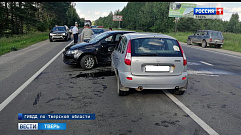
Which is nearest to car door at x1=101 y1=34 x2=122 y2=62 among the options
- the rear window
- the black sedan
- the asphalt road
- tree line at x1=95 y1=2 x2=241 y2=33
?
the black sedan

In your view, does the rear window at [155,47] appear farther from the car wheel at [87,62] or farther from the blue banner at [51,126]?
the car wheel at [87,62]

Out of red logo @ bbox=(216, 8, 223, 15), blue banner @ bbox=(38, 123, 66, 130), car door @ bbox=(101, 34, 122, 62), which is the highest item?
red logo @ bbox=(216, 8, 223, 15)

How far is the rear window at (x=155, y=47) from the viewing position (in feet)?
15.1

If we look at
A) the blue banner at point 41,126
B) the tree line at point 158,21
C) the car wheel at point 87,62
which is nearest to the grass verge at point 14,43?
the car wheel at point 87,62

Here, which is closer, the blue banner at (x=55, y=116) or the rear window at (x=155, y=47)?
the blue banner at (x=55, y=116)

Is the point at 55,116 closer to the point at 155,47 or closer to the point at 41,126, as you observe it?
the point at 41,126

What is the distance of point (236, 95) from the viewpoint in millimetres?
5355

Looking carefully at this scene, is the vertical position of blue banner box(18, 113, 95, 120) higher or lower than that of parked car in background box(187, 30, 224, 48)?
lower

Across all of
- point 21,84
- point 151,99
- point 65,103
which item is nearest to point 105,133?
point 65,103

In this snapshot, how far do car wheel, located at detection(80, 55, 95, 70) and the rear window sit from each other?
343 centimetres

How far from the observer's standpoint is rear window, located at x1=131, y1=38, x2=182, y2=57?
15.1 feet

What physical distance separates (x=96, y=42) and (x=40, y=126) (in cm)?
491

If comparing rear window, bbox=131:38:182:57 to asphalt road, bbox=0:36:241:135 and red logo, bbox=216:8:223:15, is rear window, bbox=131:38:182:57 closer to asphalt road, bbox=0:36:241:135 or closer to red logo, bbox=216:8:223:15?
asphalt road, bbox=0:36:241:135

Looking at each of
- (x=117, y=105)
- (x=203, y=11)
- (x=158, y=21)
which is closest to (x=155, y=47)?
(x=117, y=105)
